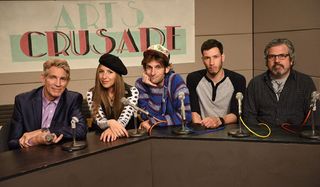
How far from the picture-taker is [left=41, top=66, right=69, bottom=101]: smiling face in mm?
1865

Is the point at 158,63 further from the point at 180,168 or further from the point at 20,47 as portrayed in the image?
the point at 20,47

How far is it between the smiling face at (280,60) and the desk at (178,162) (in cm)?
73

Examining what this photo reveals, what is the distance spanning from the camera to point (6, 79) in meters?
3.33

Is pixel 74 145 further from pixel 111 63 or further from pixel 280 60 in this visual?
pixel 280 60

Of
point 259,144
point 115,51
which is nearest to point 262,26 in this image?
point 115,51

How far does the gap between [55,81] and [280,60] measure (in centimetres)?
154

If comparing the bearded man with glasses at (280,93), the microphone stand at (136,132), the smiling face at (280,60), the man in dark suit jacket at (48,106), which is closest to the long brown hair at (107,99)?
the man in dark suit jacket at (48,106)

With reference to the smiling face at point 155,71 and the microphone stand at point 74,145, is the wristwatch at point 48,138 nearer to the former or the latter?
the microphone stand at point 74,145

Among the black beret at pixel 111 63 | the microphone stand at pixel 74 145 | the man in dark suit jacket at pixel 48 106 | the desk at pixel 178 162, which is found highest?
the black beret at pixel 111 63

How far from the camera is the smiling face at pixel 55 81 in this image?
1.87 m

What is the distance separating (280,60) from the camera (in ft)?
7.30

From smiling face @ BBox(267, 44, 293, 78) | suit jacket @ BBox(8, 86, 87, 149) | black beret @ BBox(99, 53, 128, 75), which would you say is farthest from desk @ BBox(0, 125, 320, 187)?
smiling face @ BBox(267, 44, 293, 78)

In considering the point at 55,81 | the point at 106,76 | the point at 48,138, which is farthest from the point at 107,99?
the point at 48,138

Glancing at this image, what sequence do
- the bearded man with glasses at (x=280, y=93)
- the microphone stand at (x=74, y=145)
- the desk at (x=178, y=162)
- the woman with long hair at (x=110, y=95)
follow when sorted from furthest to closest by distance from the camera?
the bearded man with glasses at (x=280, y=93) → the woman with long hair at (x=110, y=95) → the microphone stand at (x=74, y=145) → the desk at (x=178, y=162)
